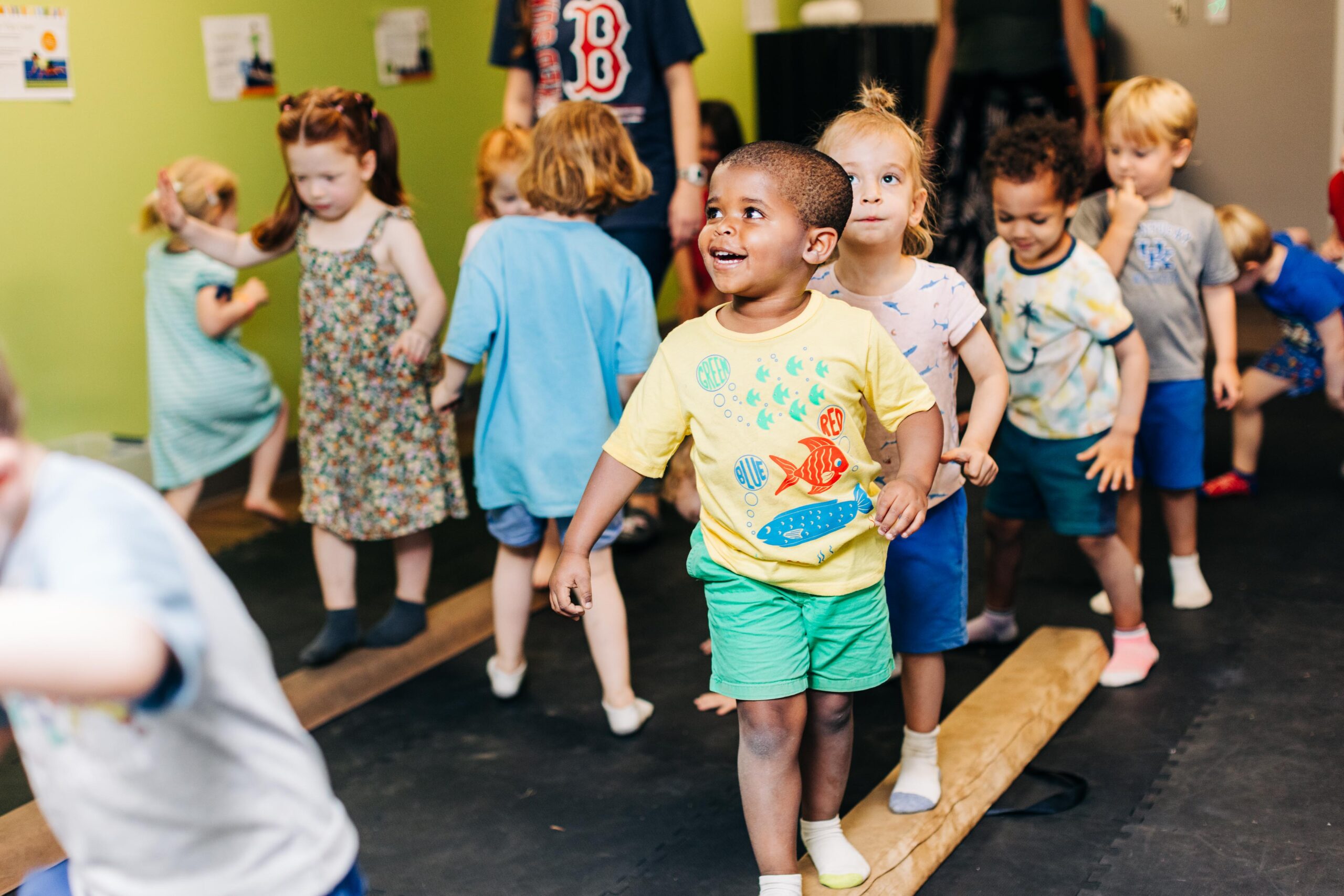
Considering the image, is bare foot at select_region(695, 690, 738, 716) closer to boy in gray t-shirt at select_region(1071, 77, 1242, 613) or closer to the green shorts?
the green shorts

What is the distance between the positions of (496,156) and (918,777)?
6.46 feet

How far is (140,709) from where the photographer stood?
38.0 inches

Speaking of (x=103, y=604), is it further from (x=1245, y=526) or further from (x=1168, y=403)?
(x=1245, y=526)

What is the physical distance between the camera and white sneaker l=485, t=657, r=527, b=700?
2871 millimetres

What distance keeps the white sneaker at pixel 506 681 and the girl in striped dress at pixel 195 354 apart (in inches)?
51.7

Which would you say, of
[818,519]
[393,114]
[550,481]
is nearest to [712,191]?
[818,519]

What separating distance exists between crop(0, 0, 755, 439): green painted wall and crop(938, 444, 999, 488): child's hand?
298 cm

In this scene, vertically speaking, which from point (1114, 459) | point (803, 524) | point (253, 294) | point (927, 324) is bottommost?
point (1114, 459)

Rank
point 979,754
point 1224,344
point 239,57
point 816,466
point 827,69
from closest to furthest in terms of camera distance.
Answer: point 816,466
point 979,754
point 1224,344
point 239,57
point 827,69

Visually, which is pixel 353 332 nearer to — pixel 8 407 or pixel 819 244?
pixel 819 244

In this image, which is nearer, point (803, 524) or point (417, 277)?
point (803, 524)

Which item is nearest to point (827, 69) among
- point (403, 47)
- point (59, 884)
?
point (403, 47)

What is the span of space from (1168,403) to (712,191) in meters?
1.66

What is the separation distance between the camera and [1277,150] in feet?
22.6
